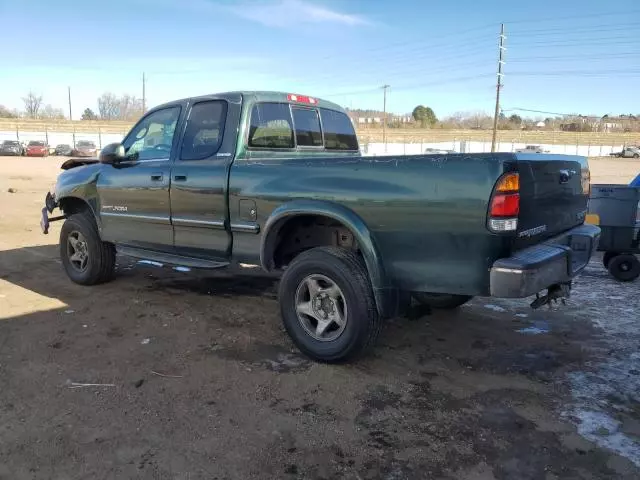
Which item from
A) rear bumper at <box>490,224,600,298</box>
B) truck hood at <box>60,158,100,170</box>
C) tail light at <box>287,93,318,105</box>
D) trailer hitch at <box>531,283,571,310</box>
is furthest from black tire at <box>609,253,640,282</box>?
truck hood at <box>60,158,100,170</box>

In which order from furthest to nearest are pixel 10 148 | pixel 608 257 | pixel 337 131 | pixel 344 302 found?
pixel 10 148, pixel 608 257, pixel 337 131, pixel 344 302

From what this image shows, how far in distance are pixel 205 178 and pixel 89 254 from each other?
2.22 meters

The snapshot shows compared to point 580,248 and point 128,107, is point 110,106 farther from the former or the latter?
point 580,248

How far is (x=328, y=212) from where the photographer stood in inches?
149

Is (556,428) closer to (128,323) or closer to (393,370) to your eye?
(393,370)

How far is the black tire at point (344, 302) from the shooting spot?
378cm

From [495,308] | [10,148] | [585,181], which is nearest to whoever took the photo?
[585,181]

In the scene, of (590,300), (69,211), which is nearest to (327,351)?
(590,300)

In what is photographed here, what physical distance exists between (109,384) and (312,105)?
320cm

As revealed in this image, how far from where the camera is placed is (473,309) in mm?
5551

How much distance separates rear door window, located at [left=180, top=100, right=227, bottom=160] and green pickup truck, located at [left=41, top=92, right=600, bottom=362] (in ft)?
0.04

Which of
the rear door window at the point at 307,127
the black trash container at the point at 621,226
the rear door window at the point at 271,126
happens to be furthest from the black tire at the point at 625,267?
the rear door window at the point at 271,126

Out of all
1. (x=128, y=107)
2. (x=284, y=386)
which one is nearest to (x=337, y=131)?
(x=284, y=386)

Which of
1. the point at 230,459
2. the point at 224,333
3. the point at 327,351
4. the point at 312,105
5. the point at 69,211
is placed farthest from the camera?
the point at 69,211
